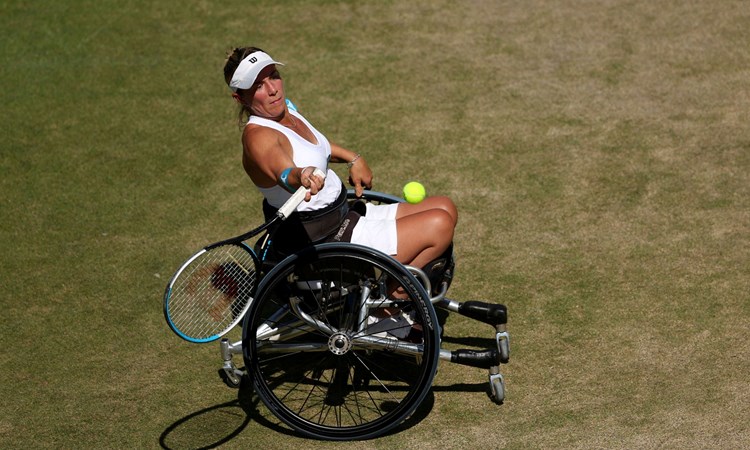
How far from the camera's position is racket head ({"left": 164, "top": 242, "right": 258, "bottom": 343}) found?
500 centimetres

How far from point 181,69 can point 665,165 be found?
4307 mm

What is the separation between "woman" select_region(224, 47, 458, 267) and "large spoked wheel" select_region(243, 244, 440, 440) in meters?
0.21

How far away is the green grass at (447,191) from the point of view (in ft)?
17.5

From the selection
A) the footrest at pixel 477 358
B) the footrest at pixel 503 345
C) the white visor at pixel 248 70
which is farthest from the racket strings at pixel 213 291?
the footrest at pixel 503 345

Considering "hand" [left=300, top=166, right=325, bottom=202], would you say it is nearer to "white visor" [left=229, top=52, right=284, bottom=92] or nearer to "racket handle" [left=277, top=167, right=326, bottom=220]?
"racket handle" [left=277, top=167, right=326, bottom=220]

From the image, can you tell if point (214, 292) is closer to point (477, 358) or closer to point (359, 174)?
point (359, 174)

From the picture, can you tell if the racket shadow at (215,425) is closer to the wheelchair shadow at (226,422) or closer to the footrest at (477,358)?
the wheelchair shadow at (226,422)

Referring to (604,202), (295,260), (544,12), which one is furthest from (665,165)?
(295,260)

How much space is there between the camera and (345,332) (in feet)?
16.7

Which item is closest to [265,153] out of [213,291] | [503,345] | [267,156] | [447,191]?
[267,156]

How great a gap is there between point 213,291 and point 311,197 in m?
0.69

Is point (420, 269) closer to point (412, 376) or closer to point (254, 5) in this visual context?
point (412, 376)

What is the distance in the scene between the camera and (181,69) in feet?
29.7

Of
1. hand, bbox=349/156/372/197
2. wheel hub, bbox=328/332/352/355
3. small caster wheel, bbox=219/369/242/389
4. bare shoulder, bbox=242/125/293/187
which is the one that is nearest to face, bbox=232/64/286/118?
bare shoulder, bbox=242/125/293/187
